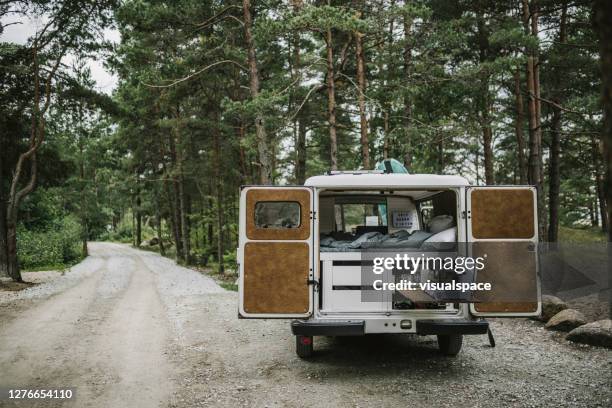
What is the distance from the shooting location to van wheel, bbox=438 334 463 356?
6.02 metres

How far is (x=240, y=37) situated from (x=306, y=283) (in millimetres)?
12370

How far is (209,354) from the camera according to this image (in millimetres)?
6492

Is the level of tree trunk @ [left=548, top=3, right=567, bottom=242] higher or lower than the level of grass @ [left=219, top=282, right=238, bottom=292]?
higher

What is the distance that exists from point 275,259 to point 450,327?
6.96 feet

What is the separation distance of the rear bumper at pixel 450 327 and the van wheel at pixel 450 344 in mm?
901

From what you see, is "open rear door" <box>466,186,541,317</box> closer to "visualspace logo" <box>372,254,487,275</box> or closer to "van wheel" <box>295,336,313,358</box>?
"visualspace logo" <box>372,254,487,275</box>

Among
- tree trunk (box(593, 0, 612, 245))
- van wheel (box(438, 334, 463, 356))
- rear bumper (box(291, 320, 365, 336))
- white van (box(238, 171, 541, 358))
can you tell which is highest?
tree trunk (box(593, 0, 612, 245))

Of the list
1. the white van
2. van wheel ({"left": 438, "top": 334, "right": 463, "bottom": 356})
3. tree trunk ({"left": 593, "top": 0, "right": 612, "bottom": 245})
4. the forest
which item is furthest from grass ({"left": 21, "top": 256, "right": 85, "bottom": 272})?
tree trunk ({"left": 593, "top": 0, "right": 612, "bottom": 245})

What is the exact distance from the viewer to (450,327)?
5078mm

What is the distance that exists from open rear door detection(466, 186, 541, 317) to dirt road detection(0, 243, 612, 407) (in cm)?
86

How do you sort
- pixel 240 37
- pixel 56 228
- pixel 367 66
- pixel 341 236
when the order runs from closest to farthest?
pixel 341 236
pixel 240 37
pixel 367 66
pixel 56 228

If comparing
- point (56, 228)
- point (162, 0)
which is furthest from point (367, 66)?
point (56, 228)

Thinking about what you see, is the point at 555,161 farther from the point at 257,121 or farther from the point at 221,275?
the point at 221,275

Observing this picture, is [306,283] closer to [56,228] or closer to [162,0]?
[162,0]
